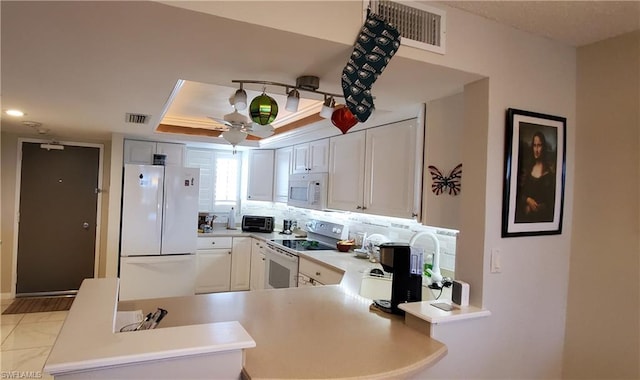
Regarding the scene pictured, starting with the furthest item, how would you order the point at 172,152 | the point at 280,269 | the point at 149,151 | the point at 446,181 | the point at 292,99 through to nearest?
the point at 172,152
the point at 149,151
the point at 280,269
the point at 446,181
the point at 292,99

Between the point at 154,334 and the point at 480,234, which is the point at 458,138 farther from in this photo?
the point at 154,334

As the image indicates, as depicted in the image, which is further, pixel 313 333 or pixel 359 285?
pixel 359 285

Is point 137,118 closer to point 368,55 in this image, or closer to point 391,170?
point 391,170

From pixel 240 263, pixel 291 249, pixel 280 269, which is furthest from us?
pixel 240 263

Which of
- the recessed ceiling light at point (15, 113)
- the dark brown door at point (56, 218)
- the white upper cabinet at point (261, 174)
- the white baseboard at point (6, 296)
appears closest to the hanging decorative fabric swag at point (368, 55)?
the recessed ceiling light at point (15, 113)

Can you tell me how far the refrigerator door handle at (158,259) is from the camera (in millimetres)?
4184

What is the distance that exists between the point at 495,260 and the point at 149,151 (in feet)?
13.5

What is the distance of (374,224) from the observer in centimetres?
366

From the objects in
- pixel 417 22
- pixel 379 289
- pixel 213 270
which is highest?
pixel 417 22

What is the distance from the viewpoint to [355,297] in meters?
2.13

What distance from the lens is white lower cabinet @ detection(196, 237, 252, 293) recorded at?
4.95m

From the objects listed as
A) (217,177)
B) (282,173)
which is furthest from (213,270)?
(282,173)

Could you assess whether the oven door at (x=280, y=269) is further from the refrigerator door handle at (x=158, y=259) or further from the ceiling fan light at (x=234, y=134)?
the ceiling fan light at (x=234, y=134)

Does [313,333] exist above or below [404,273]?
below
